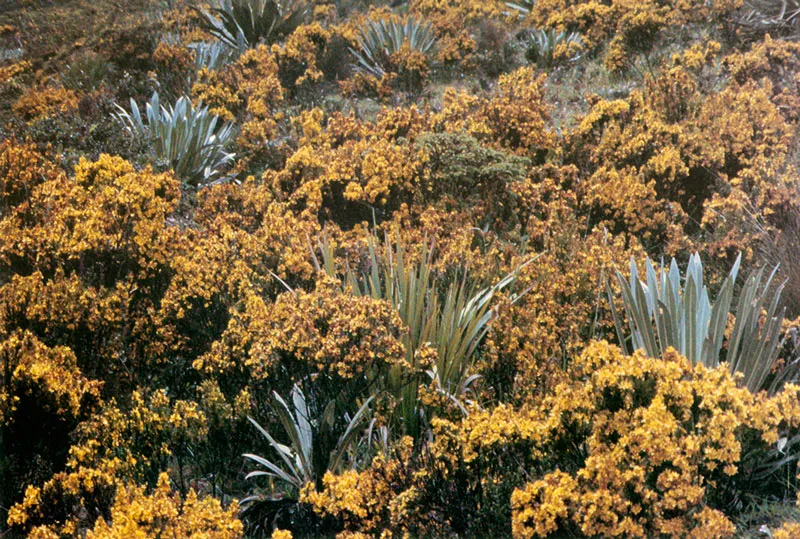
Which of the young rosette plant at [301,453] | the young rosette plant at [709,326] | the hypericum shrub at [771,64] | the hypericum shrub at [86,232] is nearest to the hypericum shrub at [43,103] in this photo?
the hypericum shrub at [86,232]

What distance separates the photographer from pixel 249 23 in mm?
10609

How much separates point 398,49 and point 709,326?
6772mm

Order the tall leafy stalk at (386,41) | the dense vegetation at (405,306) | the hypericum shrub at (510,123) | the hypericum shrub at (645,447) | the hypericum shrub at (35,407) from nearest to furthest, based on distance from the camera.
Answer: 1. the hypericum shrub at (645,447)
2. the dense vegetation at (405,306)
3. the hypericum shrub at (35,407)
4. the hypericum shrub at (510,123)
5. the tall leafy stalk at (386,41)

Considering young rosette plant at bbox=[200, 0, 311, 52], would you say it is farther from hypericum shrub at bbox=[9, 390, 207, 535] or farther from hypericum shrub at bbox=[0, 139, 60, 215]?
hypericum shrub at bbox=[9, 390, 207, 535]

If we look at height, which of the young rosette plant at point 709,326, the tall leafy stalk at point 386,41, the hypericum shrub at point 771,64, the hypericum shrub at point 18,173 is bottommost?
the young rosette plant at point 709,326

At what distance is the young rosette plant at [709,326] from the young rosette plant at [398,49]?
6065 millimetres

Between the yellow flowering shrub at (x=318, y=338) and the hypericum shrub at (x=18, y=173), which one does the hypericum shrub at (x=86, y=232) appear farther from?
the yellow flowering shrub at (x=318, y=338)

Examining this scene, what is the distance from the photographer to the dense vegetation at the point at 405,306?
294 centimetres

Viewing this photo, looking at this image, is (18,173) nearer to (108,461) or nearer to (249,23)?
(108,461)

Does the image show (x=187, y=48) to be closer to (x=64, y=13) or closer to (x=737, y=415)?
(x=64, y=13)

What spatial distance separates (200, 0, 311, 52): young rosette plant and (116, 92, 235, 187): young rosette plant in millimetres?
3258

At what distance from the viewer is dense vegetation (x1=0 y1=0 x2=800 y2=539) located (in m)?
2.94

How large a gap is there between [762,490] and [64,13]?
846cm

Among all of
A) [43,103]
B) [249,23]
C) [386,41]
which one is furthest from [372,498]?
[249,23]
